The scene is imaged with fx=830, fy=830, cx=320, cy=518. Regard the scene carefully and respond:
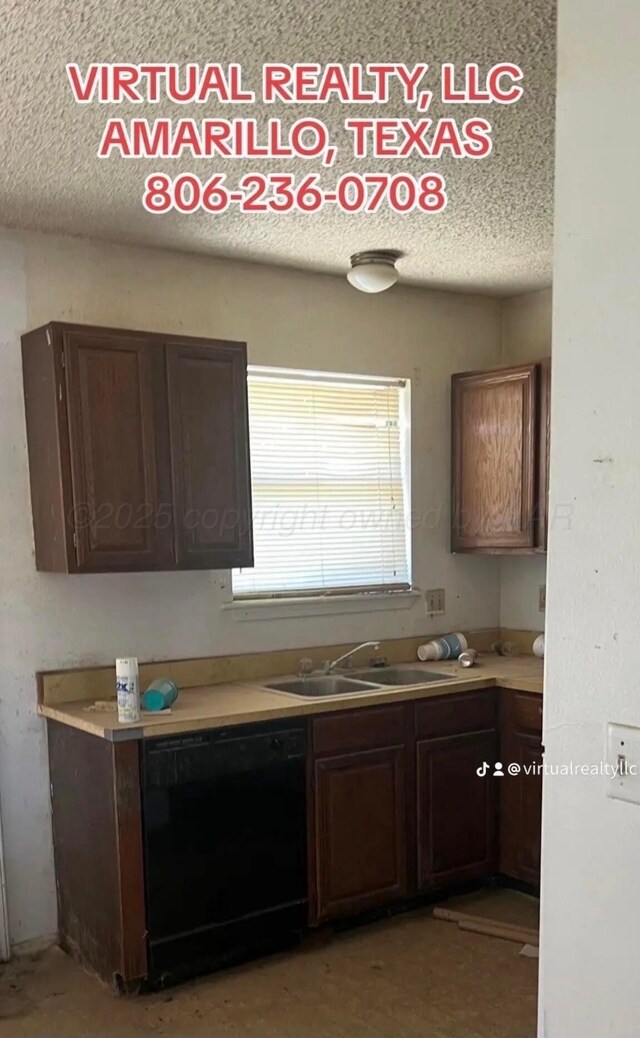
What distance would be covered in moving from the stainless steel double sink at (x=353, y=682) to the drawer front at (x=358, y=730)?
0.10 m

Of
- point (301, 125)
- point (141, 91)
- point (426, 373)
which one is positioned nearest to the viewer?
point (141, 91)

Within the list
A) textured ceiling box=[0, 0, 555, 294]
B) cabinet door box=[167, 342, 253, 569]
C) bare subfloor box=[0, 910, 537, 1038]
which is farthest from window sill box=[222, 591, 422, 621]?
textured ceiling box=[0, 0, 555, 294]

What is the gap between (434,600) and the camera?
409 cm

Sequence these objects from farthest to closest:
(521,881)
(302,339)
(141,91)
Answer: (302,339), (521,881), (141,91)

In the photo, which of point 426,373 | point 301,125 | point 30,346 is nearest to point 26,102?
point 301,125

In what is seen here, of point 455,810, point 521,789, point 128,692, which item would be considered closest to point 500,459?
point 521,789

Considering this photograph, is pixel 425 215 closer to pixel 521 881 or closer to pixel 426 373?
pixel 426 373

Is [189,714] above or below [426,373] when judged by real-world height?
below

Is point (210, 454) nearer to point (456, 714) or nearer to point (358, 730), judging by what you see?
point (358, 730)

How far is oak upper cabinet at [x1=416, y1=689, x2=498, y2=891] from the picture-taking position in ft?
10.9

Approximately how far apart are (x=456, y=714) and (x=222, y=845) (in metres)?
1.12

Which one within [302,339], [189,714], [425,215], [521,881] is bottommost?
[521,881]

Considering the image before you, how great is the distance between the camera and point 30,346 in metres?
2.94

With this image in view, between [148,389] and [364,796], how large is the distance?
1708 mm
